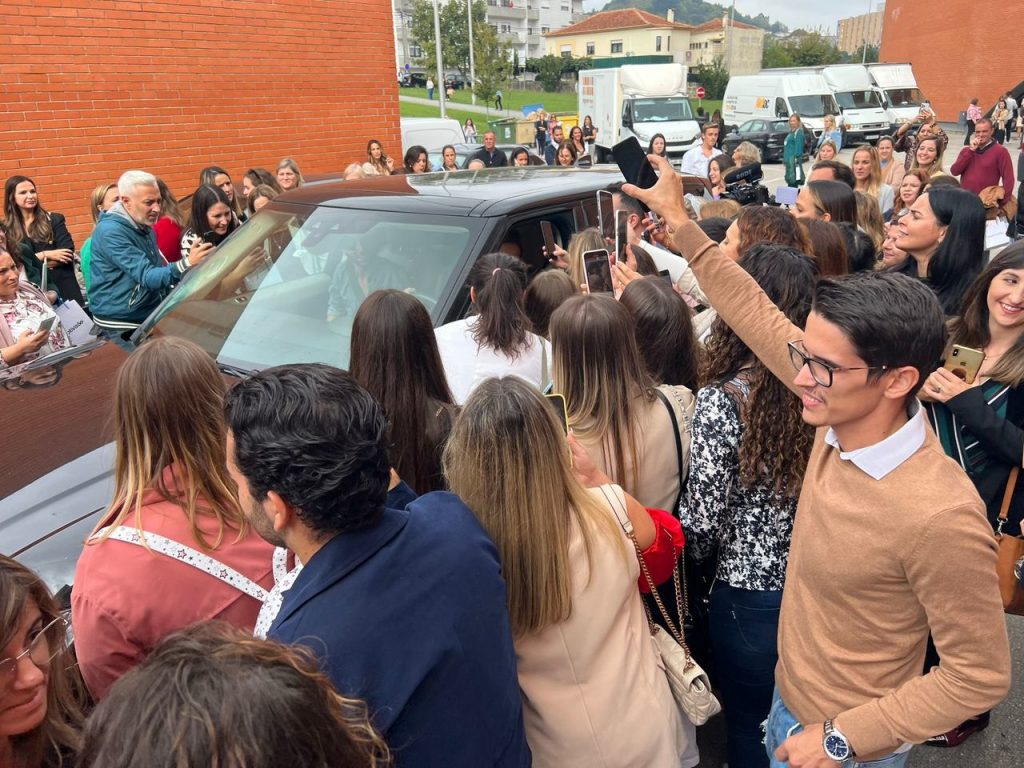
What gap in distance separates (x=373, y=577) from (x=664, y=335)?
6.18 feet

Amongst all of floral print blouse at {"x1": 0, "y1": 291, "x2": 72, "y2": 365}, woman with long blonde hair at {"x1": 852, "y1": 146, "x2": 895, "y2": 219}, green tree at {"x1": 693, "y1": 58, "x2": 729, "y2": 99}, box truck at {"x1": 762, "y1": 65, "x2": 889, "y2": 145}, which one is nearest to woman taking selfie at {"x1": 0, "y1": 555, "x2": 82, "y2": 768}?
floral print blouse at {"x1": 0, "y1": 291, "x2": 72, "y2": 365}

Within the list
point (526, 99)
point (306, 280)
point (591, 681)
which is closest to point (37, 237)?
point (306, 280)

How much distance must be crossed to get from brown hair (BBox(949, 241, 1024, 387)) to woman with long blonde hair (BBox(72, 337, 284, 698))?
2.51m

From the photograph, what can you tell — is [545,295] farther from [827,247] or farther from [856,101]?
[856,101]

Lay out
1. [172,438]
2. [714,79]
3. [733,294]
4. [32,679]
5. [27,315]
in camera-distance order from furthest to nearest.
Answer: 1. [714,79]
2. [27,315]
3. [733,294]
4. [172,438]
5. [32,679]

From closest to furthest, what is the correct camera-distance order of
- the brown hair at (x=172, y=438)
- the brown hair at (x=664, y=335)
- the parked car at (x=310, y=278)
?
the brown hair at (x=172, y=438), the brown hair at (x=664, y=335), the parked car at (x=310, y=278)

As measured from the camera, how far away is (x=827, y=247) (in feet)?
12.4

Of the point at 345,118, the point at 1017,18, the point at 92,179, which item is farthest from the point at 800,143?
the point at 1017,18

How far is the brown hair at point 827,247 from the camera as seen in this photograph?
3.75 m

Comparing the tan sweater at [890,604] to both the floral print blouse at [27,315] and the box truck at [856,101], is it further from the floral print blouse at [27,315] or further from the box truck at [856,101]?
the box truck at [856,101]

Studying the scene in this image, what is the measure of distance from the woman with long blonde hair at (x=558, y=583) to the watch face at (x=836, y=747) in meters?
0.41

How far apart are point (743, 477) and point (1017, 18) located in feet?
136

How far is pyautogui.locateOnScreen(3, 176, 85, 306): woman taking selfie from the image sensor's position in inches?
246

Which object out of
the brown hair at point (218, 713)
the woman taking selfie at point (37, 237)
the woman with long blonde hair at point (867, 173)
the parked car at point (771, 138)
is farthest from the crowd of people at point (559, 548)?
the parked car at point (771, 138)
